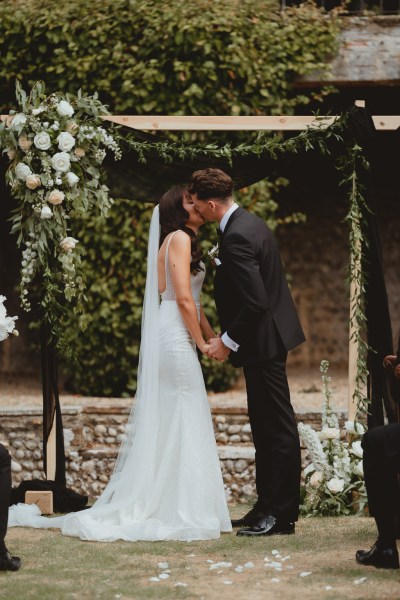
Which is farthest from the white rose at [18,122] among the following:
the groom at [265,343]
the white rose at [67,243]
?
the groom at [265,343]

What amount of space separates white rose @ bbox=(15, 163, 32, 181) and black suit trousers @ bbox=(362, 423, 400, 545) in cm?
268

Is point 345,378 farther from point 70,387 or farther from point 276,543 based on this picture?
point 276,543

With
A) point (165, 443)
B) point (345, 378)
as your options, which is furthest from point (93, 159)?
point (345, 378)

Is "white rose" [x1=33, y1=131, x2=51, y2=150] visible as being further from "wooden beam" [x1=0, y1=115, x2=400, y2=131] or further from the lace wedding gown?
the lace wedding gown

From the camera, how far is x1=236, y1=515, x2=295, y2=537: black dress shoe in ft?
17.6

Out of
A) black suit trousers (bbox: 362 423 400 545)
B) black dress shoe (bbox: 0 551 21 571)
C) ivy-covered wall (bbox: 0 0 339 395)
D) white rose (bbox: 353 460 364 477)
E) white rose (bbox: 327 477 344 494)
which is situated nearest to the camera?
black suit trousers (bbox: 362 423 400 545)

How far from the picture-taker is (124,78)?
9219 millimetres

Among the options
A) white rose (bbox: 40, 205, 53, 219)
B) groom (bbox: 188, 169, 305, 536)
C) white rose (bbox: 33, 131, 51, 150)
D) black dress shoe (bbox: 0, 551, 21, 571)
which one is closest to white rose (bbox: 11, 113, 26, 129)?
white rose (bbox: 33, 131, 51, 150)

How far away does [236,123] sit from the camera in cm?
623

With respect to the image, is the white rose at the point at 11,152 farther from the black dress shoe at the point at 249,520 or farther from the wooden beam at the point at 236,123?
the black dress shoe at the point at 249,520

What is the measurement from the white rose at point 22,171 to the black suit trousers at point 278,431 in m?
1.78

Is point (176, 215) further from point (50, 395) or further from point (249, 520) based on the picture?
point (249, 520)

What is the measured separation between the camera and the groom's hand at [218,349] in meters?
5.40

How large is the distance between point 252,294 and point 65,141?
1588mm
